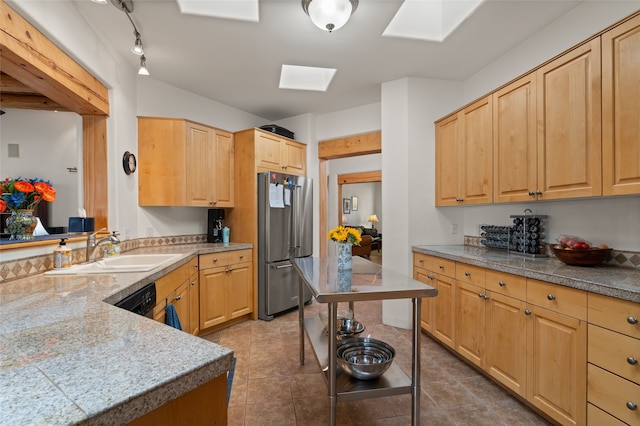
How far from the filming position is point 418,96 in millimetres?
3217

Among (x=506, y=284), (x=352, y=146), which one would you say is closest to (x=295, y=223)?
(x=352, y=146)

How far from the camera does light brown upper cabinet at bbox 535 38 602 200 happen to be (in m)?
1.73

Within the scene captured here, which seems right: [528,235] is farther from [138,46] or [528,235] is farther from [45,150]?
[45,150]

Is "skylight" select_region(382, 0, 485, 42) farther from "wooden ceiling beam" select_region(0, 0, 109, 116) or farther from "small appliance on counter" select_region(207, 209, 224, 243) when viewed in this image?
"small appliance on counter" select_region(207, 209, 224, 243)

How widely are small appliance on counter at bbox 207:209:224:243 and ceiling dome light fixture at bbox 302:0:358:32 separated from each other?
2383 millimetres

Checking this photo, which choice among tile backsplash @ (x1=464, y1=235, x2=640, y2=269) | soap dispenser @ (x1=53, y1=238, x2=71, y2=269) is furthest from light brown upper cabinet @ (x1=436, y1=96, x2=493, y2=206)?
soap dispenser @ (x1=53, y1=238, x2=71, y2=269)

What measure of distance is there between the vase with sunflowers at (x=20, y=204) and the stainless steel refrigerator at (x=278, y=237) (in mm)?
2007

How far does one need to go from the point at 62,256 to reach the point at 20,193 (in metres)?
0.43

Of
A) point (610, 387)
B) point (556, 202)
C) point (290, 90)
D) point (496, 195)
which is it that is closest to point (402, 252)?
point (496, 195)

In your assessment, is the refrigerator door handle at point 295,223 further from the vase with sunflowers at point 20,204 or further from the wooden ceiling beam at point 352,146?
the vase with sunflowers at point 20,204

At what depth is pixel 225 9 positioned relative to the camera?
7.29ft

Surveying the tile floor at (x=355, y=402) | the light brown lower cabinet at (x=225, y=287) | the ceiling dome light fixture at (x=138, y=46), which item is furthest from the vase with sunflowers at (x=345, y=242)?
the ceiling dome light fixture at (x=138, y=46)

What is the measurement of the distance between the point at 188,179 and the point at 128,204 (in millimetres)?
611

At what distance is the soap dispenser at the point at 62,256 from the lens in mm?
1815
